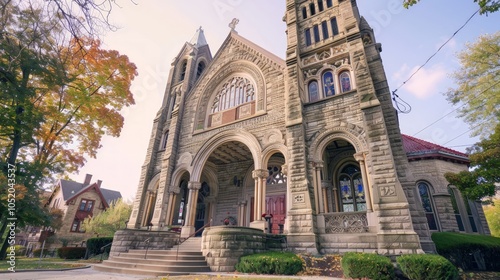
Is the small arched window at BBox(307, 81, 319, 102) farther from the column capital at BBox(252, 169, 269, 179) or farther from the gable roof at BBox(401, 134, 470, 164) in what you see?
the gable roof at BBox(401, 134, 470, 164)

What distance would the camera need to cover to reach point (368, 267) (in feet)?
20.5

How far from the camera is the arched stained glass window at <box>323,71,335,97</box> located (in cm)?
1176

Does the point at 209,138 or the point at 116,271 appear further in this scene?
the point at 209,138

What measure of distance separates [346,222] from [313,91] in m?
6.80

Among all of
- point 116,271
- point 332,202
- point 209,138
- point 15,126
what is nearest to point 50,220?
point 15,126

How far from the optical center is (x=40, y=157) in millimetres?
14133

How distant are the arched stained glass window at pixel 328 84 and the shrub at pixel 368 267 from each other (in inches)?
305

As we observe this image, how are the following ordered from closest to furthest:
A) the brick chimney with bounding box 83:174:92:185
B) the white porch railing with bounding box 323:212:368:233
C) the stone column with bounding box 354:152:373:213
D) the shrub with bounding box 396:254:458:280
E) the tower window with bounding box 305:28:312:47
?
the shrub with bounding box 396:254:458:280
the white porch railing with bounding box 323:212:368:233
the stone column with bounding box 354:152:373:213
the tower window with bounding box 305:28:312:47
the brick chimney with bounding box 83:174:92:185

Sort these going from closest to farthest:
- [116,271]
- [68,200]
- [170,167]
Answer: [116,271] < [170,167] < [68,200]

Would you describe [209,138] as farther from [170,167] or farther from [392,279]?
[392,279]

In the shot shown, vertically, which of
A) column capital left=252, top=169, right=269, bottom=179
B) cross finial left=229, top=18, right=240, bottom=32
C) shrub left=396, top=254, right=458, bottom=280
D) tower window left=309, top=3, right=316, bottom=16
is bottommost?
shrub left=396, top=254, right=458, bottom=280

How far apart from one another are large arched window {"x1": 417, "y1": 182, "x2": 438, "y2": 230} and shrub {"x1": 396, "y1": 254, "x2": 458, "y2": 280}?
798 cm

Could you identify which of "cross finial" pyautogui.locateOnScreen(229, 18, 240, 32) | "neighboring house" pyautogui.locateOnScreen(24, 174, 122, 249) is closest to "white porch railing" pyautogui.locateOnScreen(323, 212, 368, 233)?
"cross finial" pyautogui.locateOnScreen(229, 18, 240, 32)

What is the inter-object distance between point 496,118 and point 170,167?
21497 mm
